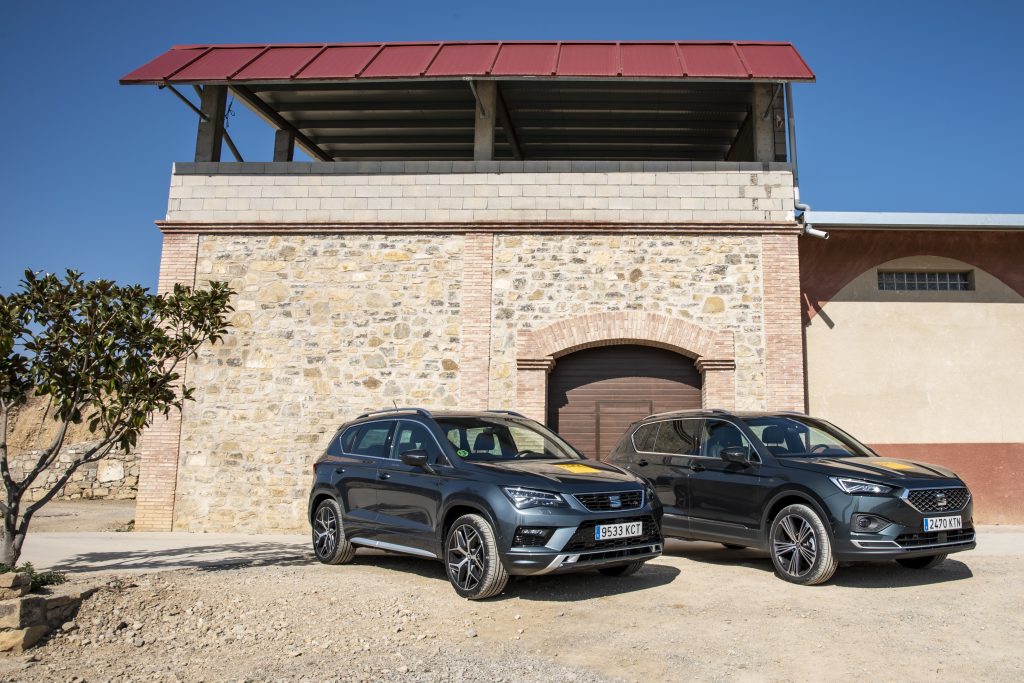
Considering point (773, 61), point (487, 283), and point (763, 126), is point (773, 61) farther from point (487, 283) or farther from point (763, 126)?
point (487, 283)

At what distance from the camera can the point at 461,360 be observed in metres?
12.1

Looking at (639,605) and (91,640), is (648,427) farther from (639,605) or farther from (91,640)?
(91,640)

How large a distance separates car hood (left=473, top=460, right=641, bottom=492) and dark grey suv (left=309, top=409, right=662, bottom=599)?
10 millimetres

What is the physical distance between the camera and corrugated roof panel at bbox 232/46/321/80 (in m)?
12.8

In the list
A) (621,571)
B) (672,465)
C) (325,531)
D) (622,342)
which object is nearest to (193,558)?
(325,531)

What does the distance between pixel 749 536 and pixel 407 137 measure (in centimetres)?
1175

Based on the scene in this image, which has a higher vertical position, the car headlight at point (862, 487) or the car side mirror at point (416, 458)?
the car side mirror at point (416, 458)

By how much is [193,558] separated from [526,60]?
9158 mm

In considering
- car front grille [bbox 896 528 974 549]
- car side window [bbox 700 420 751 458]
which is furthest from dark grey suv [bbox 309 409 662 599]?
car front grille [bbox 896 528 974 549]

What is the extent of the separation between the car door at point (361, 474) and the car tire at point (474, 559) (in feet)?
4.33

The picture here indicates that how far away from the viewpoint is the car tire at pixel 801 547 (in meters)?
6.73

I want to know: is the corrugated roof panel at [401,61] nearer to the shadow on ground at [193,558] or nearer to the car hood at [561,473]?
the shadow on ground at [193,558]

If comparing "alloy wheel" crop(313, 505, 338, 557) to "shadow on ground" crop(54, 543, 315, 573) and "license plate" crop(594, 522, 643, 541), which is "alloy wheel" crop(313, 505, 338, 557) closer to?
"shadow on ground" crop(54, 543, 315, 573)

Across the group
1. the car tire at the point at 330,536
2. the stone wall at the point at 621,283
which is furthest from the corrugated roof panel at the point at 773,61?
the car tire at the point at 330,536
